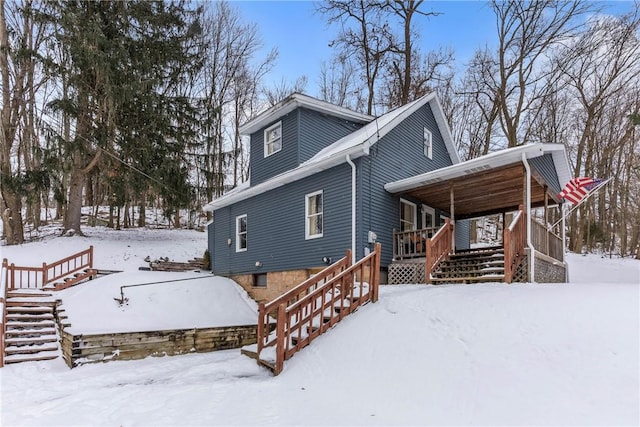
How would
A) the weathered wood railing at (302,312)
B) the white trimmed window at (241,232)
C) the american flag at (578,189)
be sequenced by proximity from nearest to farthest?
the weathered wood railing at (302,312) < the american flag at (578,189) < the white trimmed window at (241,232)

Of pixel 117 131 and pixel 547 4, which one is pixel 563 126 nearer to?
pixel 547 4

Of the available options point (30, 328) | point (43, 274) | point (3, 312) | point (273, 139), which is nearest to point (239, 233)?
point (273, 139)

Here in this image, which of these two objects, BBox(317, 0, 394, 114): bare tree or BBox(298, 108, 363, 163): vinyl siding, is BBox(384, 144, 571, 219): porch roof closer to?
Answer: BBox(298, 108, 363, 163): vinyl siding

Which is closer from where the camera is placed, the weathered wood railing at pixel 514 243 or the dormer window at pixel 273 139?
the weathered wood railing at pixel 514 243

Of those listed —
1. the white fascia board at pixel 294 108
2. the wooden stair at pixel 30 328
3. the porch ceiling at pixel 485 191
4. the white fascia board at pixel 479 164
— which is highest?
the white fascia board at pixel 294 108

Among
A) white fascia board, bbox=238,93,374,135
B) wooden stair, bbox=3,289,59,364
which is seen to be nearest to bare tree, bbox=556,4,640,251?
white fascia board, bbox=238,93,374,135

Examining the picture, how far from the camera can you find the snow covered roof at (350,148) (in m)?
9.47

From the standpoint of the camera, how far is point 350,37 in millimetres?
20531

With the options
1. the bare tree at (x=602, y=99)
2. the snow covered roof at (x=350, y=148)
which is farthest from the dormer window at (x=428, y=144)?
the bare tree at (x=602, y=99)

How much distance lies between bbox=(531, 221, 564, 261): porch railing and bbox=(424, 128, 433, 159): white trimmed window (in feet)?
14.6

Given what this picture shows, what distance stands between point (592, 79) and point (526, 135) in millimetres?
3845

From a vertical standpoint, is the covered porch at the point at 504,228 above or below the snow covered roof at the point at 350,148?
below

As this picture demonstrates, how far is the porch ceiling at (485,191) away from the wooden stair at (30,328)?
885 cm

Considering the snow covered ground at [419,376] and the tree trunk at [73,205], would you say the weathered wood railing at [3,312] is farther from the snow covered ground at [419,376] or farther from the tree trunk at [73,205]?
the tree trunk at [73,205]
